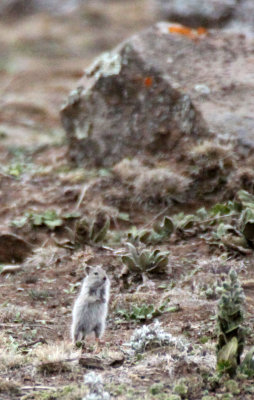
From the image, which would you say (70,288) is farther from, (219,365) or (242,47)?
(242,47)

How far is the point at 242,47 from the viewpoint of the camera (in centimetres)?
1013

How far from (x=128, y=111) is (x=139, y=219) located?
205cm

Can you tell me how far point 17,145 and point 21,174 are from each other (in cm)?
171

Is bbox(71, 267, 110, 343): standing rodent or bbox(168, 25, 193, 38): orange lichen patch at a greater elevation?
bbox(168, 25, 193, 38): orange lichen patch

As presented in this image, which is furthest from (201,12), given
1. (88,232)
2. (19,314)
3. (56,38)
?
(19,314)

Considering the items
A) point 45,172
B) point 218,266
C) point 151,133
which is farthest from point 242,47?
point 218,266

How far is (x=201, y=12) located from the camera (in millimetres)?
16594

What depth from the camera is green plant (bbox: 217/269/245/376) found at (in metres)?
4.44

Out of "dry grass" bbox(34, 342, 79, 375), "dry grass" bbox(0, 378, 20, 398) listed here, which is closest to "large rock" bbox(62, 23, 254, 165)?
"dry grass" bbox(34, 342, 79, 375)

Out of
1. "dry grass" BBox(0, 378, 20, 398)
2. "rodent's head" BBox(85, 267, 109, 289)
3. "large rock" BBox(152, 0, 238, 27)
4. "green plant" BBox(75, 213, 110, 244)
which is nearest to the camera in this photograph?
"dry grass" BBox(0, 378, 20, 398)

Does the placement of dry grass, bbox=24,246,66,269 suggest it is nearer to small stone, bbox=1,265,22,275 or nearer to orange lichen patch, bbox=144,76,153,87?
small stone, bbox=1,265,22,275

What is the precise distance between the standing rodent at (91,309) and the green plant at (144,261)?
95 cm

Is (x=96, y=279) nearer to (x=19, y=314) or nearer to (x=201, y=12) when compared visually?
(x=19, y=314)

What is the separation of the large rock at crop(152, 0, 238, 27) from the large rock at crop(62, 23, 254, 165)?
5.92 m
